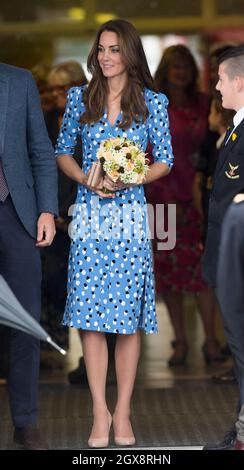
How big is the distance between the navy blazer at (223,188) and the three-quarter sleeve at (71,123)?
0.75 meters

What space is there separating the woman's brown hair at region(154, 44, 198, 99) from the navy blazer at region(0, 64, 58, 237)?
2737 millimetres

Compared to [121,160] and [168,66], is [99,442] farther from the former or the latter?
[168,66]

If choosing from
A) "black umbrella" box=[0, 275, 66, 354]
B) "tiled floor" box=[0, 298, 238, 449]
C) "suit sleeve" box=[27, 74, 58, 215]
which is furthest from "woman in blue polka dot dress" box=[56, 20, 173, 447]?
"black umbrella" box=[0, 275, 66, 354]

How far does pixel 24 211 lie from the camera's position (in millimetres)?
5668

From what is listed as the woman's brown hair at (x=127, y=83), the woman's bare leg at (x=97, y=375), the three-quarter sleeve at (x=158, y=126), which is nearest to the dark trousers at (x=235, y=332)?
the woman's bare leg at (x=97, y=375)

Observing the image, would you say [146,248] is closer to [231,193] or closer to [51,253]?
[231,193]

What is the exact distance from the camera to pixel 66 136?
6.10 metres

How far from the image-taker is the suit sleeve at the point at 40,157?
5715 mm

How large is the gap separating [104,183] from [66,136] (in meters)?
0.43

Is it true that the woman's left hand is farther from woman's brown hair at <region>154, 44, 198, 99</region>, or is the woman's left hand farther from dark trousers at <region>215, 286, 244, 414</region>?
woman's brown hair at <region>154, 44, 198, 99</region>

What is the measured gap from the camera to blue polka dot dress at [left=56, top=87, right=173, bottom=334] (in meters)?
5.92

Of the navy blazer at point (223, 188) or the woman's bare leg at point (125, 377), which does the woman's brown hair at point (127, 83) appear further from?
the woman's bare leg at point (125, 377)

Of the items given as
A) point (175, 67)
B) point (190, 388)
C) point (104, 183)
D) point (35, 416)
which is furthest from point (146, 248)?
point (175, 67)

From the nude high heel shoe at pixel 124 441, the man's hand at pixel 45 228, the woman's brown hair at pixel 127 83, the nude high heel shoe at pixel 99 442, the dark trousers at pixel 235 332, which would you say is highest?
the woman's brown hair at pixel 127 83
